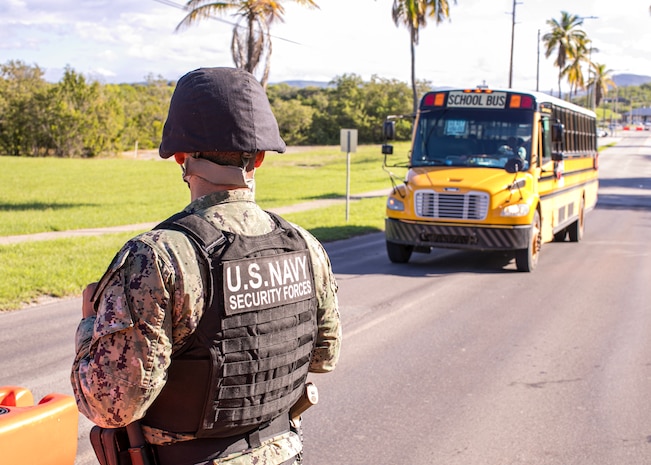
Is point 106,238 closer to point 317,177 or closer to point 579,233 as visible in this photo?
point 579,233

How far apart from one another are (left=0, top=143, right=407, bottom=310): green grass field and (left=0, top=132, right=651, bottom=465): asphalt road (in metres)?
1.77

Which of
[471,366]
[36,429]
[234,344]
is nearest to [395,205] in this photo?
[471,366]

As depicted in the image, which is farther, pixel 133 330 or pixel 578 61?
pixel 578 61

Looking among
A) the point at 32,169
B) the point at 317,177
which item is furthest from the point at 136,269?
the point at 32,169

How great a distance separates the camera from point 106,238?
15.3 meters

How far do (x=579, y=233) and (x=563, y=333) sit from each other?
923 cm

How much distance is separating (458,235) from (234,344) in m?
10.2

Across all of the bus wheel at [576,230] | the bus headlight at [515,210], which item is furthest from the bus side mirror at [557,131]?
the bus wheel at [576,230]

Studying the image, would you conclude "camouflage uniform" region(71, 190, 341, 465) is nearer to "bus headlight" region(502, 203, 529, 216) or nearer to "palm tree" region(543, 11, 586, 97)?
"bus headlight" region(502, 203, 529, 216)

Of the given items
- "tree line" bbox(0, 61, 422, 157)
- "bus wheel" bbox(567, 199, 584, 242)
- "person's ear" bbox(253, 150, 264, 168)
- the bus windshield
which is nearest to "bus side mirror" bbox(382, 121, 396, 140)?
the bus windshield

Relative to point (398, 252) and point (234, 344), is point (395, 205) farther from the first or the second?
point (234, 344)

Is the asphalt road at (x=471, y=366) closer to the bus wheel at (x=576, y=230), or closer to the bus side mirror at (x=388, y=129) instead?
the bus side mirror at (x=388, y=129)

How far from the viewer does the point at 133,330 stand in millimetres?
1976

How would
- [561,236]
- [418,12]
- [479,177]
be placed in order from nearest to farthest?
[479,177]
[561,236]
[418,12]
